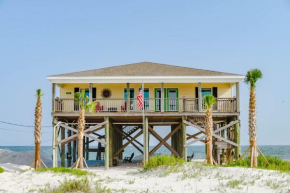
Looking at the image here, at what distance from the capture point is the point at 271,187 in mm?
16641

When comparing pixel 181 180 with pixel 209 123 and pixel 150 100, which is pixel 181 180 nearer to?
pixel 209 123

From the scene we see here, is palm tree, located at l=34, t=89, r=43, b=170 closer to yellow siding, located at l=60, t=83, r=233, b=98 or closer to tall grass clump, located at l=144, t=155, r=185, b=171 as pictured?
yellow siding, located at l=60, t=83, r=233, b=98

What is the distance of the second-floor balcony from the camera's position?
28.3m

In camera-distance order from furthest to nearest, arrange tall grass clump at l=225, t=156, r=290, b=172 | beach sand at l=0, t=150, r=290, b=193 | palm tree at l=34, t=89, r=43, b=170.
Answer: palm tree at l=34, t=89, r=43, b=170 < tall grass clump at l=225, t=156, r=290, b=172 < beach sand at l=0, t=150, r=290, b=193

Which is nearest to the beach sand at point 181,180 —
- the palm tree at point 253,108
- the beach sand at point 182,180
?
the beach sand at point 182,180

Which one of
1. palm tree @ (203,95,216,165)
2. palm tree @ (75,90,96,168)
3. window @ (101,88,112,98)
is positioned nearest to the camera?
palm tree @ (203,95,216,165)

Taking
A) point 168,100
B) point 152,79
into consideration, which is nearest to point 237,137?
point 168,100

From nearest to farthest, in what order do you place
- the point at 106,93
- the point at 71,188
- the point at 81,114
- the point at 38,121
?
the point at 71,188 < the point at 38,121 < the point at 81,114 < the point at 106,93

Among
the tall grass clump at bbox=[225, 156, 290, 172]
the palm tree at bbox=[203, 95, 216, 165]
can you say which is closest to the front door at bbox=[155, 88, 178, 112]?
the palm tree at bbox=[203, 95, 216, 165]

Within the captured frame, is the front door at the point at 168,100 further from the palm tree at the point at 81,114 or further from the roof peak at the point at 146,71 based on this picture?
the palm tree at the point at 81,114

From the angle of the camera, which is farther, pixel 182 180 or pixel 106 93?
pixel 106 93

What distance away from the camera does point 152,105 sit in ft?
96.2

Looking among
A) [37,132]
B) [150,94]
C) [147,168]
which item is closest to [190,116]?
[150,94]

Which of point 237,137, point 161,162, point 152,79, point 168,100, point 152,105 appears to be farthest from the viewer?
point 168,100
